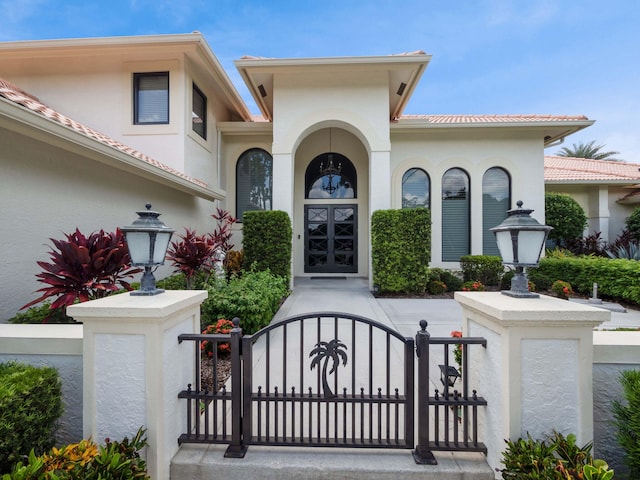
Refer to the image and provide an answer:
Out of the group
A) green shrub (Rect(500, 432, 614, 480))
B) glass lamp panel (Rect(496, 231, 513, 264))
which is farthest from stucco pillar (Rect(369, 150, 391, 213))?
green shrub (Rect(500, 432, 614, 480))

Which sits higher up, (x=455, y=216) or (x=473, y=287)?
(x=455, y=216)

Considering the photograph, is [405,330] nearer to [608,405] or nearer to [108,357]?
[608,405]

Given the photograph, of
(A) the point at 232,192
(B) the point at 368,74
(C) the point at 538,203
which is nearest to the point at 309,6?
(B) the point at 368,74

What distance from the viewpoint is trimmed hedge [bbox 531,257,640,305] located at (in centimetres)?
699

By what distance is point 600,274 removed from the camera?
7.78 meters

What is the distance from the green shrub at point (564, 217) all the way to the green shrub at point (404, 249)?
23.2ft

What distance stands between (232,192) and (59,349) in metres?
9.18

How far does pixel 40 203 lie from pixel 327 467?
5.31m

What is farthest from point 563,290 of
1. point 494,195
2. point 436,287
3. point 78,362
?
point 78,362

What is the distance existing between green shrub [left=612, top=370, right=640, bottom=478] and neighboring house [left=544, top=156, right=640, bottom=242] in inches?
535

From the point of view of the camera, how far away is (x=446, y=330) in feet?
17.2

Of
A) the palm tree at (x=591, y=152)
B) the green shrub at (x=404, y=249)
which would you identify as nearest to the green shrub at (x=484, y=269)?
the green shrub at (x=404, y=249)

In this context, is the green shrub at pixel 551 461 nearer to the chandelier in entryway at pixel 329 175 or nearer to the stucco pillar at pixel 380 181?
the stucco pillar at pixel 380 181

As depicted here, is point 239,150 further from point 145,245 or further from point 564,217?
point 564,217
